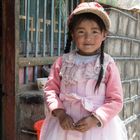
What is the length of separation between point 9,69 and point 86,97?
140 centimetres

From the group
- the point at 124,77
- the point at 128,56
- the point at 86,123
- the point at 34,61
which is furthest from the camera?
the point at 128,56

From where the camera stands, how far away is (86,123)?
2236mm

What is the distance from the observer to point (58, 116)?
2.34 metres

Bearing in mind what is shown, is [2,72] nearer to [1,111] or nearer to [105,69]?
[1,111]

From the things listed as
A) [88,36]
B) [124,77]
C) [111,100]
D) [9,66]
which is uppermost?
[88,36]

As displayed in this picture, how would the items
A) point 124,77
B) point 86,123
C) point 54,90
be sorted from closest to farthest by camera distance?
point 86,123
point 54,90
point 124,77

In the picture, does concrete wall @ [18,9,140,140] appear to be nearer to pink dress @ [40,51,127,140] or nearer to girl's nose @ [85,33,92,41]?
pink dress @ [40,51,127,140]

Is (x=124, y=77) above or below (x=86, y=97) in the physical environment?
below

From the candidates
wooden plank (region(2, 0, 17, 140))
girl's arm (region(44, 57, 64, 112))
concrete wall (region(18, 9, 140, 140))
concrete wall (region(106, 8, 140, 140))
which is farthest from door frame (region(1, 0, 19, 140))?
concrete wall (region(106, 8, 140, 140))

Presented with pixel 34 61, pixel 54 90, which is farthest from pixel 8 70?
pixel 54 90

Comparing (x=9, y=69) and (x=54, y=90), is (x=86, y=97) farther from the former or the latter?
(x=9, y=69)

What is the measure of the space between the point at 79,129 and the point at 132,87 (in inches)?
122

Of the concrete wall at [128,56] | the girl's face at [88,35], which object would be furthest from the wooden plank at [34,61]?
the girl's face at [88,35]

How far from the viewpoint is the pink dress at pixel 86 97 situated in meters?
2.32
